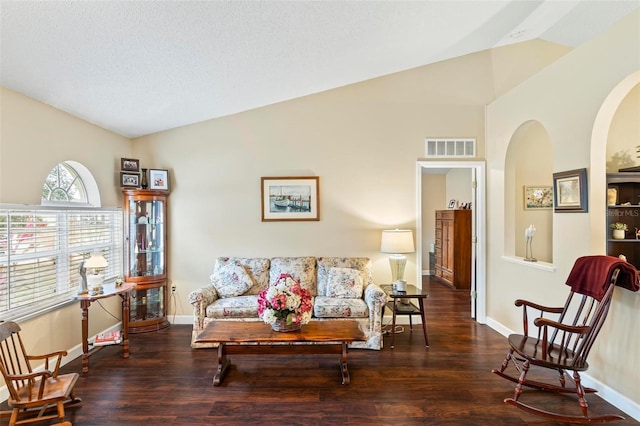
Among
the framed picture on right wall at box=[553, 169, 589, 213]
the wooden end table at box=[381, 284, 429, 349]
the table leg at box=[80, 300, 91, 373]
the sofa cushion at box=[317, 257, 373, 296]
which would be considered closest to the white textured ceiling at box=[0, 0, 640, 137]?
the framed picture on right wall at box=[553, 169, 589, 213]

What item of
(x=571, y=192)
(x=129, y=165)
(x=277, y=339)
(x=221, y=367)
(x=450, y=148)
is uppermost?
(x=450, y=148)

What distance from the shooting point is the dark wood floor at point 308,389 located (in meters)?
2.39

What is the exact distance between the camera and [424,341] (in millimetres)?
3820

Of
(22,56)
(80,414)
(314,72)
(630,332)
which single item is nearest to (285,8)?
(314,72)

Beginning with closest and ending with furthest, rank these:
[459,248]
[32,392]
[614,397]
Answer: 1. [32,392]
2. [614,397]
3. [459,248]

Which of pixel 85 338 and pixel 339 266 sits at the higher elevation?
pixel 339 266

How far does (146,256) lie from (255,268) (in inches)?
59.0

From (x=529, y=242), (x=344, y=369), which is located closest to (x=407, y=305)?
(x=344, y=369)

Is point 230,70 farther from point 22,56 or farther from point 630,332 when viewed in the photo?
point 630,332

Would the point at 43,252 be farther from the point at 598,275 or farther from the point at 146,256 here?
the point at 598,275

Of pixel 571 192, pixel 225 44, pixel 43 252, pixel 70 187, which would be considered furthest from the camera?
pixel 70 187

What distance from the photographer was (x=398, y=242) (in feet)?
13.1

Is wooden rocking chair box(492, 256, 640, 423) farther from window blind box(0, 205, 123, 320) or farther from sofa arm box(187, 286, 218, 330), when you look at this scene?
window blind box(0, 205, 123, 320)

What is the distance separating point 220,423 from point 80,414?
1.12m
